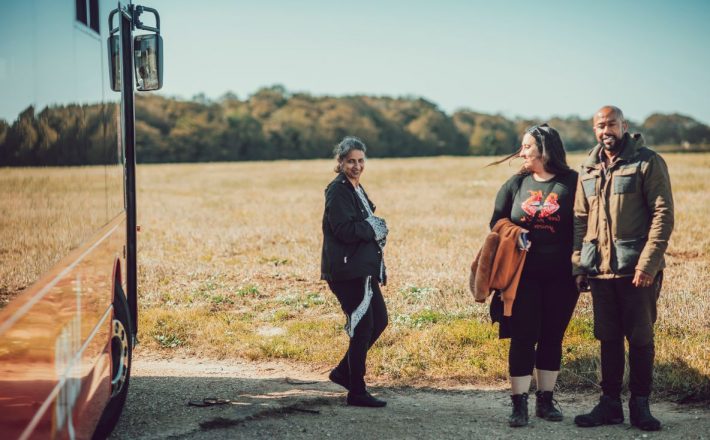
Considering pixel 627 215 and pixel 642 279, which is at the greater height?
pixel 627 215

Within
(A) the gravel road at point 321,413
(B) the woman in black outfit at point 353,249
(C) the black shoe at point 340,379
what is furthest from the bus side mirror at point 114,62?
(C) the black shoe at point 340,379

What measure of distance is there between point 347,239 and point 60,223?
104 inches

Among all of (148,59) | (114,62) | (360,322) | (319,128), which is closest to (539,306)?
(360,322)

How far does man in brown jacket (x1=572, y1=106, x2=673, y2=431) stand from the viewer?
17.1 feet

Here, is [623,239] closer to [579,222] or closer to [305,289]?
[579,222]

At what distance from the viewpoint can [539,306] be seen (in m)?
5.61

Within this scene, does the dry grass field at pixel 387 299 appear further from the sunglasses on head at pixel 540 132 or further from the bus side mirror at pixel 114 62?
the bus side mirror at pixel 114 62

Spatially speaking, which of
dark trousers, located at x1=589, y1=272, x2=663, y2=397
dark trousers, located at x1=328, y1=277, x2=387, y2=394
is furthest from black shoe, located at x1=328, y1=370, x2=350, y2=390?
dark trousers, located at x1=589, y1=272, x2=663, y2=397

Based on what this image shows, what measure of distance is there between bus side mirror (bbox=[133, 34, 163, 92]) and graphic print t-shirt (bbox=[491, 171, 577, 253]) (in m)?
3.60

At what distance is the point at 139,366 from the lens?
808cm

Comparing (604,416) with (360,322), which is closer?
(604,416)

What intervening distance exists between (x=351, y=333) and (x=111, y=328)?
176cm

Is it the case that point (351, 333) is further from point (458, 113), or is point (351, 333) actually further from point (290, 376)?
point (458, 113)

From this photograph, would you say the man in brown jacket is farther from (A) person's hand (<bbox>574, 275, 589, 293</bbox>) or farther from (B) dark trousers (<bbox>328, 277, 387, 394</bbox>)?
(B) dark trousers (<bbox>328, 277, 387, 394</bbox>)
